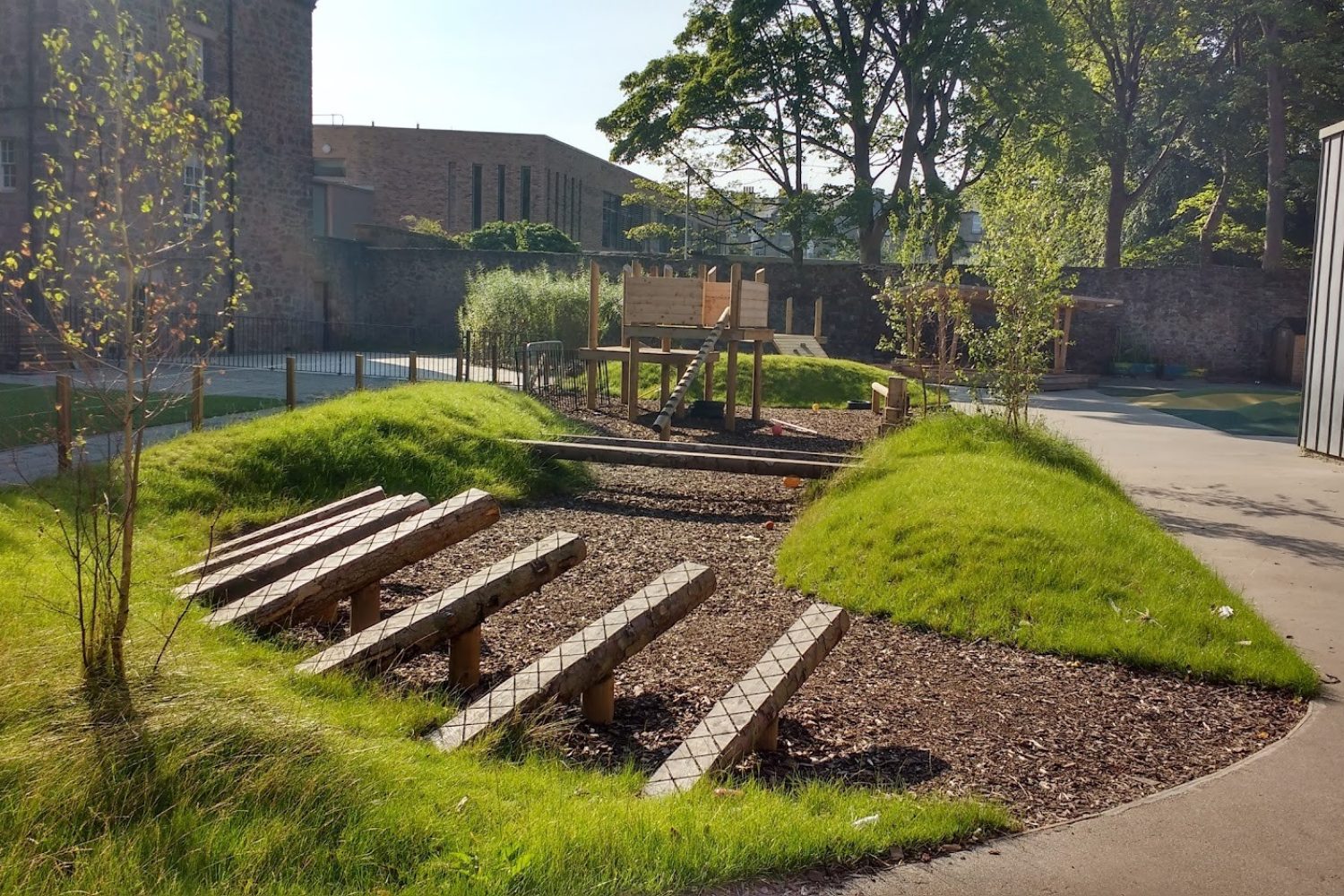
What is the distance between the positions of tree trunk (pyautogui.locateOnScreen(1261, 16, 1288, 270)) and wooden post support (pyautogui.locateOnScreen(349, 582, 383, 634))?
34394mm

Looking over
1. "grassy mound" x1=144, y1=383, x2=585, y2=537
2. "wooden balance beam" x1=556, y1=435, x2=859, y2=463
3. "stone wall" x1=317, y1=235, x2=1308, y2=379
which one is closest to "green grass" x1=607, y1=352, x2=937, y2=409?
"wooden balance beam" x1=556, y1=435, x2=859, y2=463

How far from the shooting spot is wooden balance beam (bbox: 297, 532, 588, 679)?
17.0 ft

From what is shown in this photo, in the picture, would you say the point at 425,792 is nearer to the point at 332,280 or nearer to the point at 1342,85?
the point at 332,280

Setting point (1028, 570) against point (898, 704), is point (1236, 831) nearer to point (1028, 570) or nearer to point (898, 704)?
point (898, 704)

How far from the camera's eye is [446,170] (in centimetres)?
5141

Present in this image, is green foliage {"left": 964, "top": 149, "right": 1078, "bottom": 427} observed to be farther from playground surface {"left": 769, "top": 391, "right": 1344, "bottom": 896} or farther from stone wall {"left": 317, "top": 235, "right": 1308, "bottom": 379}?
stone wall {"left": 317, "top": 235, "right": 1308, "bottom": 379}

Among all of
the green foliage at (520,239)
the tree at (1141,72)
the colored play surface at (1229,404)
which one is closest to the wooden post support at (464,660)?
the colored play surface at (1229,404)

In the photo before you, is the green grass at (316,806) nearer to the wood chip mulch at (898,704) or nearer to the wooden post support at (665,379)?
the wood chip mulch at (898,704)

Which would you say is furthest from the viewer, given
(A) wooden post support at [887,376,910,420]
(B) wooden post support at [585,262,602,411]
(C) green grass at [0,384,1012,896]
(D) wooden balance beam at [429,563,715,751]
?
(B) wooden post support at [585,262,602,411]

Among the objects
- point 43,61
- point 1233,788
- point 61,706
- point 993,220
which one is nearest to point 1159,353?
point 993,220

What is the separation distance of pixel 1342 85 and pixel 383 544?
1417 inches

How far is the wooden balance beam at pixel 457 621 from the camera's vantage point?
5180 millimetres

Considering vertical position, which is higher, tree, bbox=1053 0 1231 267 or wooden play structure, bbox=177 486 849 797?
tree, bbox=1053 0 1231 267

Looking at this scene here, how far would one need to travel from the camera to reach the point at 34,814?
125 inches
